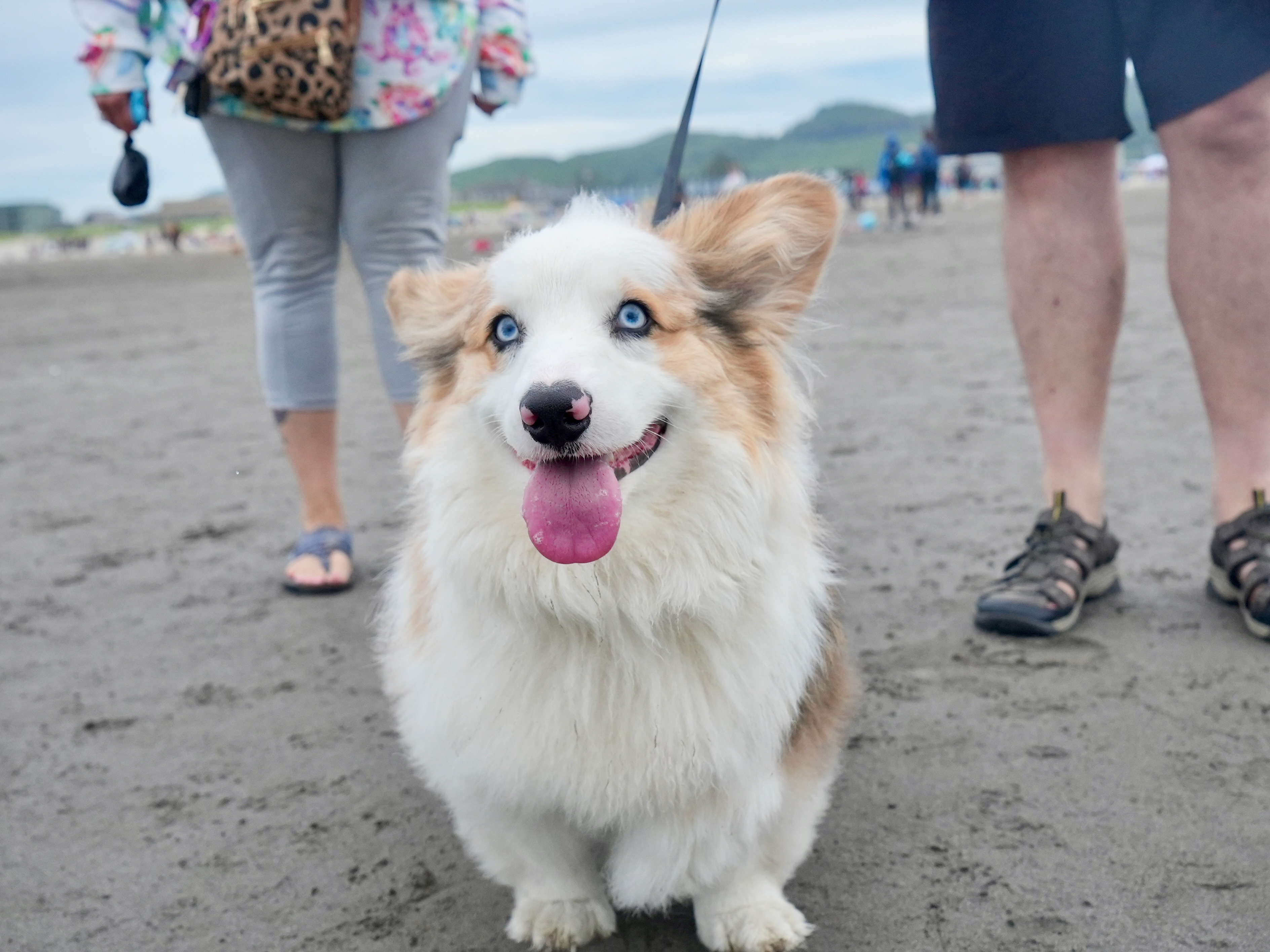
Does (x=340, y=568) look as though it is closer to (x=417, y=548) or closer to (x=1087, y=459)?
(x=417, y=548)

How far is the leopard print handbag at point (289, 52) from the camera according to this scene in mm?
2965

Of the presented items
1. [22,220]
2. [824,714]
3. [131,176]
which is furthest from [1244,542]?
[22,220]

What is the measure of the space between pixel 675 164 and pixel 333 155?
1181 mm

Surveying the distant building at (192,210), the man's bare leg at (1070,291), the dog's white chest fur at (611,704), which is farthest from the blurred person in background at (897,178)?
the distant building at (192,210)

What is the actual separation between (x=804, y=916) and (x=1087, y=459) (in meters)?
1.69

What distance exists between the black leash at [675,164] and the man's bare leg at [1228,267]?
3.78 feet

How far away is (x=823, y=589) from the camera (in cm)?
210

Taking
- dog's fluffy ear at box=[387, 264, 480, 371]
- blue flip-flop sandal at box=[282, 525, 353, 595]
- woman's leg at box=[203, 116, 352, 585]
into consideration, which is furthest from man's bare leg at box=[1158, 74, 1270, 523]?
blue flip-flop sandal at box=[282, 525, 353, 595]

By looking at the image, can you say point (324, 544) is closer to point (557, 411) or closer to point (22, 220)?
point (557, 411)

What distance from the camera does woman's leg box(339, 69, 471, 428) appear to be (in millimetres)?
3209

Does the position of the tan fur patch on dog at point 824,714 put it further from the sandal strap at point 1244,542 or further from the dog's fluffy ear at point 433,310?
the sandal strap at point 1244,542

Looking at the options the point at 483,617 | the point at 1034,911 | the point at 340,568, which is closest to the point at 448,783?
the point at 483,617

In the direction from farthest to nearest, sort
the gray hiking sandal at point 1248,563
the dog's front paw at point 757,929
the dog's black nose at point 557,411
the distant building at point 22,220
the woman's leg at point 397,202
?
the distant building at point 22,220 < the woman's leg at point 397,202 < the gray hiking sandal at point 1248,563 < the dog's front paw at point 757,929 < the dog's black nose at point 557,411

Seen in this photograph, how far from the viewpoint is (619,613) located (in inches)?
75.6
